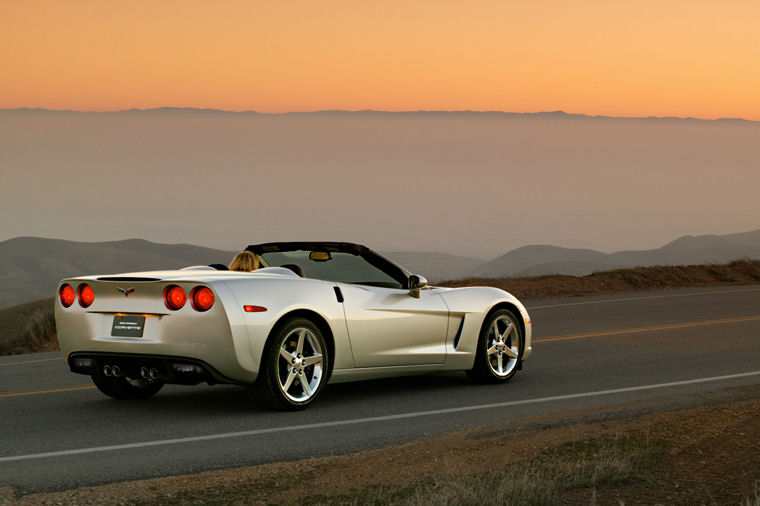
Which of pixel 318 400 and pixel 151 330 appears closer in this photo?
pixel 151 330

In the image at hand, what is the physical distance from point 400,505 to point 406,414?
→ 3467 millimetres

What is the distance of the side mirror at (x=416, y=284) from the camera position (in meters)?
11.3

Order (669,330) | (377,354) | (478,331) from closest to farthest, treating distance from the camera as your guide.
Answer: (377,354), (478,331), (669,330)

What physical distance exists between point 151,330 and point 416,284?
2761 mm

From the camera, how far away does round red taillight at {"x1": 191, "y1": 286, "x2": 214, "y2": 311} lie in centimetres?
969

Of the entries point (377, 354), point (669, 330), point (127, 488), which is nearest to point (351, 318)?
point (377, 354)

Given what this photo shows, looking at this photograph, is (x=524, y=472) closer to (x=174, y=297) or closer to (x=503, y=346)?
(x=174, y=297)

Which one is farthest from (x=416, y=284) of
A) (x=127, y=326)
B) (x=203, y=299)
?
(x=127, y=326)

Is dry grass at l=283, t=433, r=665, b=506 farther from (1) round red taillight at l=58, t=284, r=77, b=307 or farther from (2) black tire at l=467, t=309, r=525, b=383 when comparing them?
(1) round red taillight at l=58, t=284, r=77, b=307

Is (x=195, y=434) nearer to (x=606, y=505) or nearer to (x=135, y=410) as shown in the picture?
(x=135, y=410)

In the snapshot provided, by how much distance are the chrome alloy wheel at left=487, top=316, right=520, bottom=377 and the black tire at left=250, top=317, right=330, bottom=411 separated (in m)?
2.36

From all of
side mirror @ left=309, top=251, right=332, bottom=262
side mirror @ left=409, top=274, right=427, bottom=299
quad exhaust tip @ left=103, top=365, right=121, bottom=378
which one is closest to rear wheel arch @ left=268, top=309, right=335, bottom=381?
side mirror @ left=309, top=251, right=332, bottom=262

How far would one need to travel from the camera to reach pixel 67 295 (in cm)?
1056

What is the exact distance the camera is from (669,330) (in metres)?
18.1
